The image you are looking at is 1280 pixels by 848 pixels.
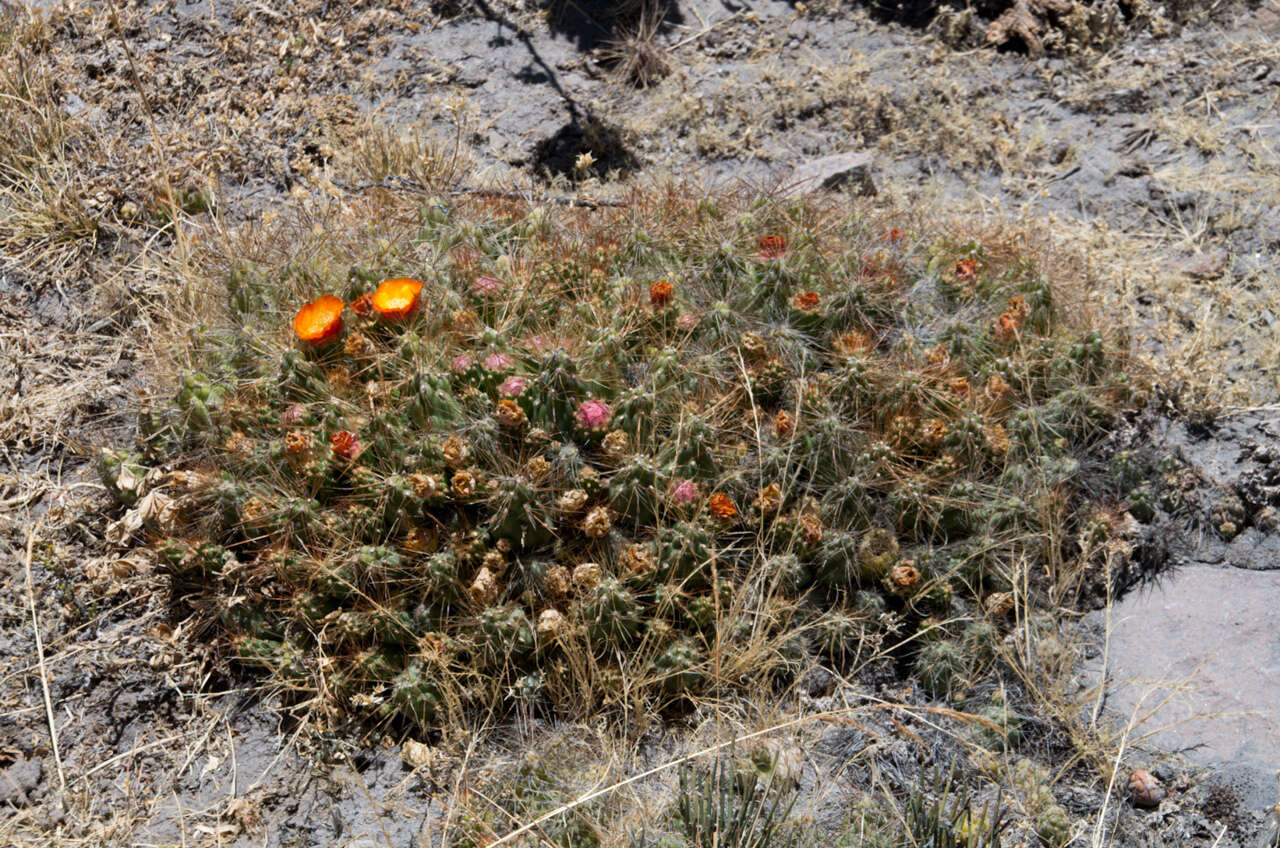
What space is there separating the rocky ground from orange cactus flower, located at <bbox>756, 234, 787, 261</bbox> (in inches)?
58.7

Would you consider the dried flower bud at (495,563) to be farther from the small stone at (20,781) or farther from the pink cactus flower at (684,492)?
the small stone at (20,781)

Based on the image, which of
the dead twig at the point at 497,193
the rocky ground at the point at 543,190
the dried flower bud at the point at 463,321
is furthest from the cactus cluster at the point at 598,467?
the dead twig at the point at 497,193

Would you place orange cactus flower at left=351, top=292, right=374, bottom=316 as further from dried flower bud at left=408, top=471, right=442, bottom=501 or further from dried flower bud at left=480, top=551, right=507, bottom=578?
dried flower bud at left=480, top=551, right=507, bottom=578

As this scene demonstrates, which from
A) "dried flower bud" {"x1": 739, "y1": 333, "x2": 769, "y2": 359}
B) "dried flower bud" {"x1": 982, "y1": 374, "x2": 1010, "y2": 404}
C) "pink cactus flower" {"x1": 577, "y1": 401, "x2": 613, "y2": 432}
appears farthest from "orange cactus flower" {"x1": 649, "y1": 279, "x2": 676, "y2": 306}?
"dried flower bud" {"x1": 982, "y1": 374, "x2": 1010, "y2": 404}

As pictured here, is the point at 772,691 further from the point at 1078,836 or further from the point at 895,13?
the point at 895,13

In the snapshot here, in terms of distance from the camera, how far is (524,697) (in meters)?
3.41

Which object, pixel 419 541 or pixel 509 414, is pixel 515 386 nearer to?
pixel 509 414

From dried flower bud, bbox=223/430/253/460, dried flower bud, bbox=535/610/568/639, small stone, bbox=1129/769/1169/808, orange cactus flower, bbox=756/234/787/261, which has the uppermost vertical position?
orange cactus flower, bbox=756/234/787/261

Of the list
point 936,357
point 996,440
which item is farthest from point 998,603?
point 936,357

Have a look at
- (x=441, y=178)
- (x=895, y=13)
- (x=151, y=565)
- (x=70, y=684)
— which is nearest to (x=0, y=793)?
(x=70, y=684)

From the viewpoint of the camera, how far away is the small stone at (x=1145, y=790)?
328 cm

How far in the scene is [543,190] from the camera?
5.18m

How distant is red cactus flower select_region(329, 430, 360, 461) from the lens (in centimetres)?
352

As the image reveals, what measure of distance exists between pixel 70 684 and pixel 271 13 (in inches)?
163
